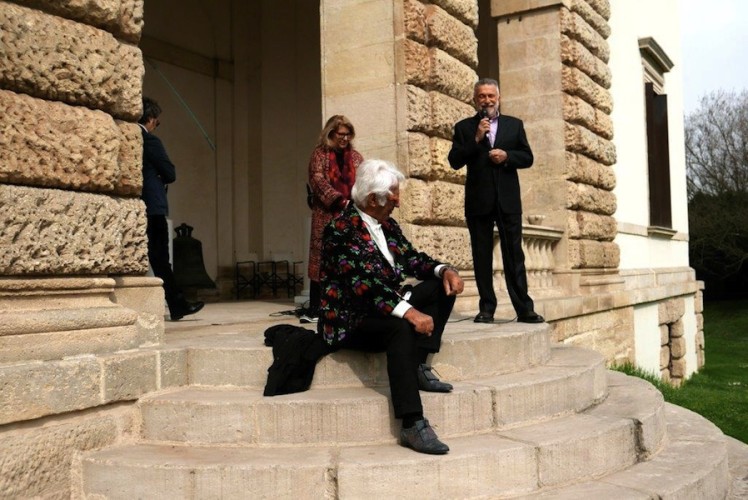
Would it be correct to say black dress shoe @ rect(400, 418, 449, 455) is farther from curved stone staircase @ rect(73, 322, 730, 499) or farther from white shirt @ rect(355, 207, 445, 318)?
white shirt @ rect(355, 207, 445, 318)

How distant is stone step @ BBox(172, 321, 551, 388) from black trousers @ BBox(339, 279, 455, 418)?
0.14 m

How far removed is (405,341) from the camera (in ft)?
11.5

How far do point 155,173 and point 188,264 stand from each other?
4290 mm

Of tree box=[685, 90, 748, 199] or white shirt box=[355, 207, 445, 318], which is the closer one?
white shirt box=[355, 207, 445, 318]

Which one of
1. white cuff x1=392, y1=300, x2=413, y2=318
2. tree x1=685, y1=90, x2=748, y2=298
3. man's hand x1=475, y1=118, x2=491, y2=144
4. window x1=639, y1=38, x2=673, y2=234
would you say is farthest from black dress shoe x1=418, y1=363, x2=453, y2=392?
tree x1=685, y1=90, x2=748, y2=298

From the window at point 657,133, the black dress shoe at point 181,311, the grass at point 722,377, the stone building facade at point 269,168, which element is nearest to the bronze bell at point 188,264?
the stone building facade at point 269,168

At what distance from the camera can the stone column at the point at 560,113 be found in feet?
30.8

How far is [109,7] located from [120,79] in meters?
0.36

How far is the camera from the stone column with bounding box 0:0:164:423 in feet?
11.1

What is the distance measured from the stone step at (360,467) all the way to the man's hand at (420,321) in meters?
0.53

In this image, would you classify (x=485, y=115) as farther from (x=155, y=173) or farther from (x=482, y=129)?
(x=155, y=173)

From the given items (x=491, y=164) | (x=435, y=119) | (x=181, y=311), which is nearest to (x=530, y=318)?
(x=491, y=164)

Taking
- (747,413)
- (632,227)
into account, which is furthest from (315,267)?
(632,227)

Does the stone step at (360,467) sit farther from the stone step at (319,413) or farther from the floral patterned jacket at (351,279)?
the floral patterned jacket at (351,279)
